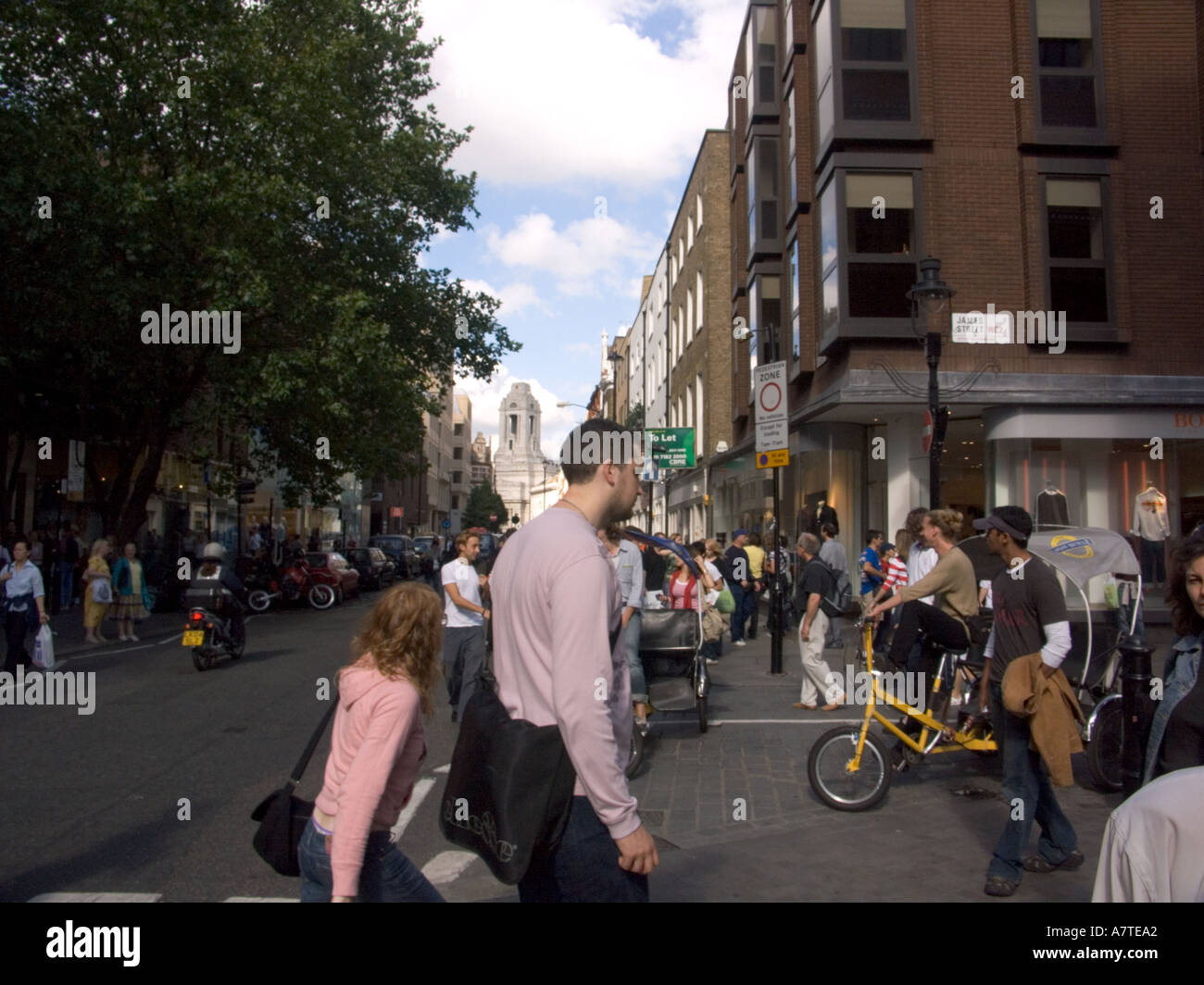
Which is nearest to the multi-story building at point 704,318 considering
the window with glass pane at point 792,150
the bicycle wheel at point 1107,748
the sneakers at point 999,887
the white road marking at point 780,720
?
the window with glass pane at point 792,150

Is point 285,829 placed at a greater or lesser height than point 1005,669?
lesser

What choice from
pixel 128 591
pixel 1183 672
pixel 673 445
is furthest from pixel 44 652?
pixel 673 445

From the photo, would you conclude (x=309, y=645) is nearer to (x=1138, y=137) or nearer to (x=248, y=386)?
(x=248, y=386)

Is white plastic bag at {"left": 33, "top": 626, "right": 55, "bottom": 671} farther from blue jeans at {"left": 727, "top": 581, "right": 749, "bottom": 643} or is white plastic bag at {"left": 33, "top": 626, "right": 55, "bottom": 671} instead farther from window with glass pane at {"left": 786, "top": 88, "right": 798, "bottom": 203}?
window with glass pane at {"left": 786, "top": 88, "right": 798, "bottom": 203}

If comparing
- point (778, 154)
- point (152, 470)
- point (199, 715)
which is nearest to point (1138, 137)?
point (778, 154)

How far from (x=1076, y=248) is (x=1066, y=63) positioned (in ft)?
11.2

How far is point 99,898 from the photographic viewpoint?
502 cm

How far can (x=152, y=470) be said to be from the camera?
85.5 ft

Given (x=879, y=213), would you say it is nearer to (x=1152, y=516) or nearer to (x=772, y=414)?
(x=1152, y=516)

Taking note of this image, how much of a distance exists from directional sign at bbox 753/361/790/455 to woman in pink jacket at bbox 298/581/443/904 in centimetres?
1010

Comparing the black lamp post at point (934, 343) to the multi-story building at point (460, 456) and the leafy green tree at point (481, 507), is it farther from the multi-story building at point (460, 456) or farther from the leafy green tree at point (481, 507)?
the multi-story building at point (460, 456)
